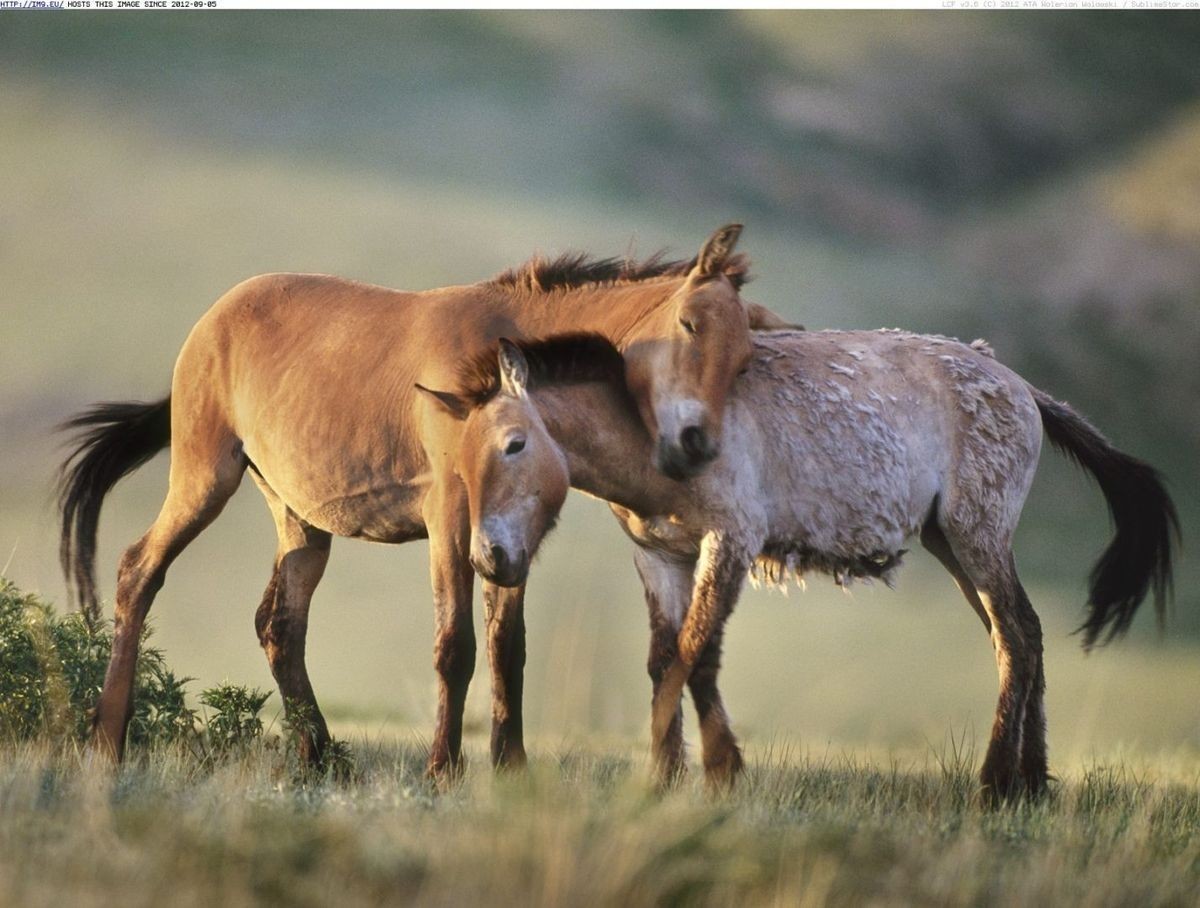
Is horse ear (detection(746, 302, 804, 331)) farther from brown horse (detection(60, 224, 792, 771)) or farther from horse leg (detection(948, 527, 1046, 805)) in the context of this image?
horse leg (detection(948, 527, 1046, 805))

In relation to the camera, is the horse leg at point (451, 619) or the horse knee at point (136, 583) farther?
the horse knee at point (136, 583)

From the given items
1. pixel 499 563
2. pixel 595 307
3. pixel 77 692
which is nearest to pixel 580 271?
pixel 595 307

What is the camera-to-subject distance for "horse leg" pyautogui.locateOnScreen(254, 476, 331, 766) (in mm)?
9773

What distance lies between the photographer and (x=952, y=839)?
240 inches

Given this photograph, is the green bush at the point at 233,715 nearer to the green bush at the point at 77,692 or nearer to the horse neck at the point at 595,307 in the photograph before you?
the green bush at the point at 77,692

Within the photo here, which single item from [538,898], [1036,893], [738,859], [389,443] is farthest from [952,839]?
[389,443]

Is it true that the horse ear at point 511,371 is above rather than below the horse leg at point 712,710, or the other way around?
above

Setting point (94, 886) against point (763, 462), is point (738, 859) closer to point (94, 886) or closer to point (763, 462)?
point (94, 886)

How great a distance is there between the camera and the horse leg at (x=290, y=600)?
9773mm

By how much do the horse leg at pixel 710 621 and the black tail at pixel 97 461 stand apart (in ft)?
15.0

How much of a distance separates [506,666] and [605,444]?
1.42 m

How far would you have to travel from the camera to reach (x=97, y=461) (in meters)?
10.4

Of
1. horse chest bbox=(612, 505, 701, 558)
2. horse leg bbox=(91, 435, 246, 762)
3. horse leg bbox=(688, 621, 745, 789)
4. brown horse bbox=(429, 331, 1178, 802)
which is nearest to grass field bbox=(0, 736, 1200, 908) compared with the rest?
horse leg bbox=(688, 621, 745, 789)

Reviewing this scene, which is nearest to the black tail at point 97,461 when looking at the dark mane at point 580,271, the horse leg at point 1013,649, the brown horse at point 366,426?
the brown horse at point 366,426
